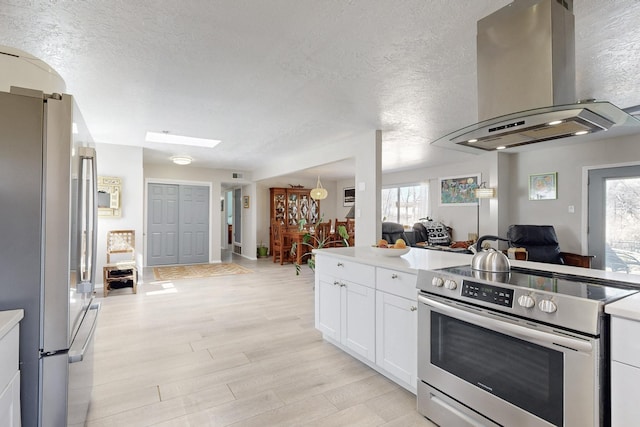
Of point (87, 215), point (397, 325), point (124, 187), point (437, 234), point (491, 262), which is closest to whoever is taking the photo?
point (87, 215)

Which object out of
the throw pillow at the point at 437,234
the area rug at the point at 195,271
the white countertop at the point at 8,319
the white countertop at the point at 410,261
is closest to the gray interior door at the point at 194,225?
the area rug at the point at 195,271

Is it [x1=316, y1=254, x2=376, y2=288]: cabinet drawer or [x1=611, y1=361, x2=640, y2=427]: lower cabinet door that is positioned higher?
[x1=316, y1=254, x2=376, y2=288]: cabinet drawer

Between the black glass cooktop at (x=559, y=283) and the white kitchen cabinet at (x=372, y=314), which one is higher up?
the black glass cooktop at (x=559, y=283)

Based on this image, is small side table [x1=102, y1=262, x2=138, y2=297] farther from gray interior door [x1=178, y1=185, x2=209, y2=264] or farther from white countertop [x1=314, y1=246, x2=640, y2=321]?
white countertop [x1=314, y1=246, x2=640, y2=321]

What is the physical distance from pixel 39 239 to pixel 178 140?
405cm

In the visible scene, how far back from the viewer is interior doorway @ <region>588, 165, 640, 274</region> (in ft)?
14.8

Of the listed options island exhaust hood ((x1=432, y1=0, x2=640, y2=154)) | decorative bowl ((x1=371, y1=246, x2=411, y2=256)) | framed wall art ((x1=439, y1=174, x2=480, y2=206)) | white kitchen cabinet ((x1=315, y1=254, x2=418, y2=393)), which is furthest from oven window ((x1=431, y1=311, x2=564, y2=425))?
framed wall art ((x1=439, y1=174, x2=480, y2=206))

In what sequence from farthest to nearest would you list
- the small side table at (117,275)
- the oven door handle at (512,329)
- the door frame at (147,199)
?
the door frame at (147,199), the small side table at (117,275), the oven door handle at (512,329)

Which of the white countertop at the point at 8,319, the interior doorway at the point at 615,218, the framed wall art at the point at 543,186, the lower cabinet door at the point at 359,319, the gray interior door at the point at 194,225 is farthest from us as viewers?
the gray interior door at the point at 194,225

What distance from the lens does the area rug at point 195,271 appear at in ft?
19.8

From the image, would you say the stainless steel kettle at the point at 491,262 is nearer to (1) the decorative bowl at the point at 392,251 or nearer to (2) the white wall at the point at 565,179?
(1) the decorative bowl at the point at 392,251

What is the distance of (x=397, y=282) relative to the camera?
2133 millimetres

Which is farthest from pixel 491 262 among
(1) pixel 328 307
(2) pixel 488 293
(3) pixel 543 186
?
(3) pixel 543 186

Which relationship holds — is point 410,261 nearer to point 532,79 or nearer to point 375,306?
point 375,306
